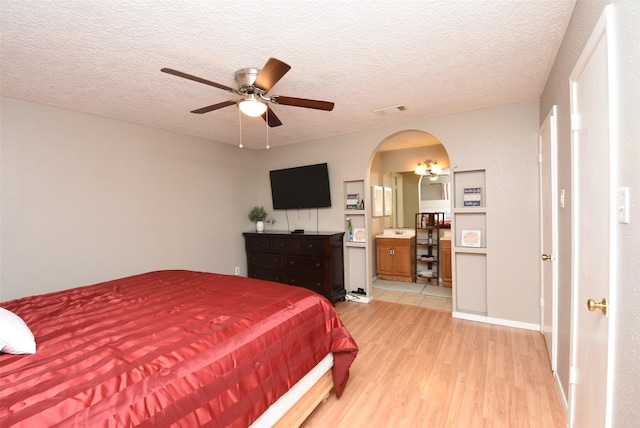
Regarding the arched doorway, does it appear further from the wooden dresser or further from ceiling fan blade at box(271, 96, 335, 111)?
ceiling fan blade at box(271, 96, 335, 111)

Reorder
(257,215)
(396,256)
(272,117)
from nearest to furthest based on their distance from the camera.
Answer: (272,117) < (257,215) < (396,256)

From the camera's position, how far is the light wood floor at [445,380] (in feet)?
6.00

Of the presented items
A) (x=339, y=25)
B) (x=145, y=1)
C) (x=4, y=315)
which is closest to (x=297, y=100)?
(x=339, y=25)

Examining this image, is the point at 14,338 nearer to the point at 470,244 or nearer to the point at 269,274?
the point at 269,274

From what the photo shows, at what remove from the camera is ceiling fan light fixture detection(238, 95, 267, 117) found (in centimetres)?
212

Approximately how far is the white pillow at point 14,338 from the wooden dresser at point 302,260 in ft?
9.66

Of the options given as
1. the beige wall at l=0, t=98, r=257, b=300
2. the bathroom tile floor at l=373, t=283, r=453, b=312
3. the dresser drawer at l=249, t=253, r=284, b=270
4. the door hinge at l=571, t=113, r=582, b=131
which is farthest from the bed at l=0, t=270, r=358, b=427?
the bathroom tile floor at l=373, t=283, r=453, b=312

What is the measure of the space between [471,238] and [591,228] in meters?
2.21

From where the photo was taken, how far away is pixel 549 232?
7.72ft

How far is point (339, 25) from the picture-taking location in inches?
67.3

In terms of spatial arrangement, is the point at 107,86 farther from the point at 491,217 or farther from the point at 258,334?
the point at 491,217

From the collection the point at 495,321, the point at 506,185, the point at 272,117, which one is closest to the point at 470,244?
the point at 506,185

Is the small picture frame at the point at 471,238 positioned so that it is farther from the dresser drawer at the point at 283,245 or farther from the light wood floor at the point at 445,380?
the dresser drawer at the point at 283,245

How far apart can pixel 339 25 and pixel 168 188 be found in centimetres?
304
